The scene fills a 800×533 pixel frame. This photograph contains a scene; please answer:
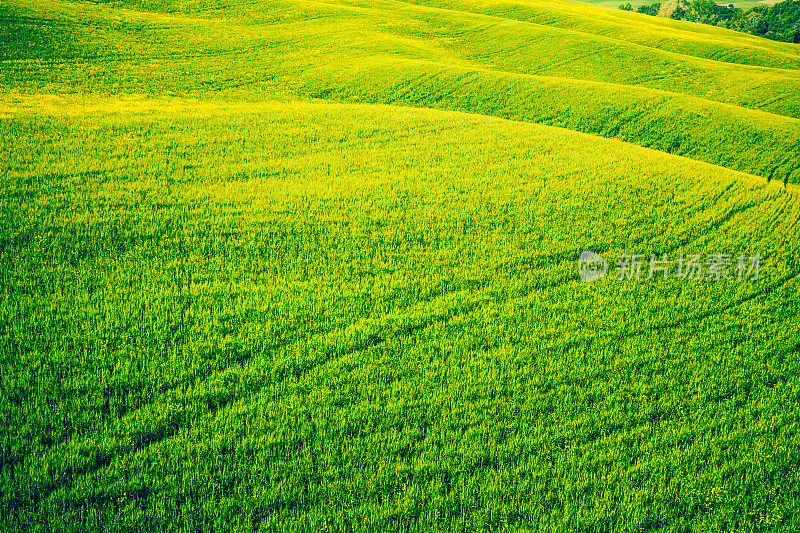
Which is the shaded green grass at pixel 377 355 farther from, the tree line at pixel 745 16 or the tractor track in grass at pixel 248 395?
the tree line at pixel 745 16

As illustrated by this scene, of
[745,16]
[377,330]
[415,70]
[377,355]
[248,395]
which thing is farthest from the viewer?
[745,16]

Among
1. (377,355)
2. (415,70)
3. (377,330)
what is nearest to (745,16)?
(415,70)

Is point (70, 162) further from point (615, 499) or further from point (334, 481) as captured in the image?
point (615, 499)

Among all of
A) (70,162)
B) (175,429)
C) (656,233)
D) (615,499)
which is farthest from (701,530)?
(70,162)

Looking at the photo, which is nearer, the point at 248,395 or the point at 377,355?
the point at 248,395

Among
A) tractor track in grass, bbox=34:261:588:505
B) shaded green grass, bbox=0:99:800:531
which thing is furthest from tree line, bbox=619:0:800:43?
tractor track in grass, bbox=34:261:588:505

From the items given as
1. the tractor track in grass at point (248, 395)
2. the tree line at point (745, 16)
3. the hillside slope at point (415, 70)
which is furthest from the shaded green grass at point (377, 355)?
the tree line at point (745, 16)

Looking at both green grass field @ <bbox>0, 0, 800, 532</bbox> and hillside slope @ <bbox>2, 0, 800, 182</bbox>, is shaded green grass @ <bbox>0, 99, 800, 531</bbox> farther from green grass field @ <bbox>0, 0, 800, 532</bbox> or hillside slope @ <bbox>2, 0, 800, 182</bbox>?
hillside slope @ <bbox>2, 0, 800, 182</bbox>

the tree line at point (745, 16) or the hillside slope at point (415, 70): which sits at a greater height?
the tree line at point (745, 16)

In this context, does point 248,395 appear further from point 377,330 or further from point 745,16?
point 745,16
